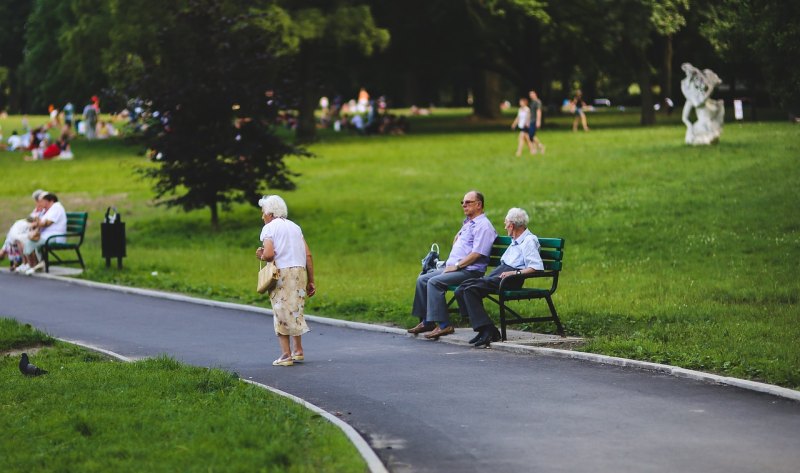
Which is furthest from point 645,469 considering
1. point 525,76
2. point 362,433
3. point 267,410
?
point 525,76

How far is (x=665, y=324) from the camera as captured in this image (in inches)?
581

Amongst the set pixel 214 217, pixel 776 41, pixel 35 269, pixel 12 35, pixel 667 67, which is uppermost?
pixel 12 35

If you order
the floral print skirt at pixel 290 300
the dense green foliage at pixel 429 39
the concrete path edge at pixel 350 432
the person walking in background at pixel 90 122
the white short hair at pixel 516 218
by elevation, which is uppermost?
the dense green foliage at pixel 429 39

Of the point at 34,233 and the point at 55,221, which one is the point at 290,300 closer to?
the point at 34,233

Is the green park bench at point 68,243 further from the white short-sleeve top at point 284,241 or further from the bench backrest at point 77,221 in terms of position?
the white short-sleeve top at point 284,241

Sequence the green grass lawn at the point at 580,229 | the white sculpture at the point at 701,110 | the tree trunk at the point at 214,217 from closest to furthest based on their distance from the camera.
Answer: the green grass lawn at the point at 580,229, the tree trunk at the point at 214,217, the white sculpture at the point at 701,110

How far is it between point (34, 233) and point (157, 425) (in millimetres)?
15652

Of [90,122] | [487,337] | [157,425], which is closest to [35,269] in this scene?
[487,337]

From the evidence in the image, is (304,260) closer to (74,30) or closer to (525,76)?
(74,30)

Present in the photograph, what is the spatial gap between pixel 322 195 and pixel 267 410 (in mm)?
25490

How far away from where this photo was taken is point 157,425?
936 centimetres

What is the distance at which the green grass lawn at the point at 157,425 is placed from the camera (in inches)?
327

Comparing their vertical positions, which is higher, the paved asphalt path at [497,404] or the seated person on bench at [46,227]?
the seated person on bench at [46,227]

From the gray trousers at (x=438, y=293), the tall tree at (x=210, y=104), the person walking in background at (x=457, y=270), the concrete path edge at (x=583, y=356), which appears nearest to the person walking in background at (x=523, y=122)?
the tall tree at (x=210, y=104)
